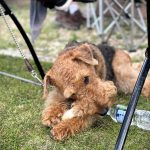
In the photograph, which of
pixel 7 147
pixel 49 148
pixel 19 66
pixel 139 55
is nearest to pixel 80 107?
pixel 49 148

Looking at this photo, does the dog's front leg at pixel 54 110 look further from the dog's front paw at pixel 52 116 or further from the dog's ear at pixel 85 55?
the dog's ear at pixel 85 55

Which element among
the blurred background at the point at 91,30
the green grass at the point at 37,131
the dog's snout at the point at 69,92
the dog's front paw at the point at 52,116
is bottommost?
the blurred background at the point at 91,30

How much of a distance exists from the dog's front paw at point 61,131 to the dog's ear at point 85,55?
594mm

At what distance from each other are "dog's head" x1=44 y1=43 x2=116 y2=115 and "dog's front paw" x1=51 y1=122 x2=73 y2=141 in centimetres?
25

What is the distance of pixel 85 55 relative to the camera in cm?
391

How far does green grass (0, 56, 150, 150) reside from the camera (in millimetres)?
3732

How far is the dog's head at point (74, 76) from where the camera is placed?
3594 mm

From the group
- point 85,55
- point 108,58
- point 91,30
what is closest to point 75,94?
point 85,55

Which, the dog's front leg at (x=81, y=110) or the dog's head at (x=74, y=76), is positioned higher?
the dog's head at (x=74, y=76)

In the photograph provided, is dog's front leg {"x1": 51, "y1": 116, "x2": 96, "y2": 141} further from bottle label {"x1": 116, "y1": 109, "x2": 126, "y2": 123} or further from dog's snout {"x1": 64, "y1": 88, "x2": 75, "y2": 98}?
bottle label {"x1": 116, "y1": 109, "x2": 126, "y2": 123}

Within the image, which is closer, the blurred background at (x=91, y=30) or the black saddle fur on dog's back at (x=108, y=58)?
the black saddle fur on dog's back at (x=108, y=58)

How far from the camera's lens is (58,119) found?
12.6 ft

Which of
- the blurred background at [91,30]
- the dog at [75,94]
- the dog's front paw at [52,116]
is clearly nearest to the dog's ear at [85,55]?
the dog at [75,94]

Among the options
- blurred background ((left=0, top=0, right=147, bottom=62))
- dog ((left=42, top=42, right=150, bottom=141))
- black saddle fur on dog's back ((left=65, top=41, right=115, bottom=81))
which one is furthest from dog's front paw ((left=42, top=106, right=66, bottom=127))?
blurred background ((left=0, top=0, right=147, bottom=62))
